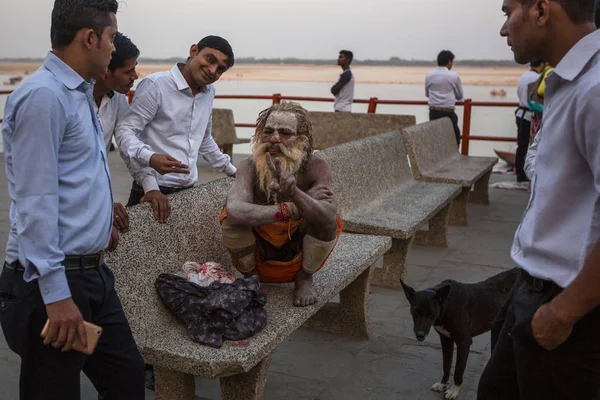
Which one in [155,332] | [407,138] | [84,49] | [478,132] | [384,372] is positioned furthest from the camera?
[478,132]

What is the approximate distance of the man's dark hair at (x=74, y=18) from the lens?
225 cm

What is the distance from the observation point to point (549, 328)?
1.90 metres

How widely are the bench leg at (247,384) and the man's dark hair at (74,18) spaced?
1.57 meters

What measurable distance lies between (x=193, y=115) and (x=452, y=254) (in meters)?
3.45

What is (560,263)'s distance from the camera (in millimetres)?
1950

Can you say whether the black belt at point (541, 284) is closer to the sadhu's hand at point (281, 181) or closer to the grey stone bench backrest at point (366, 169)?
the sadhu's hand at point (281, 181)

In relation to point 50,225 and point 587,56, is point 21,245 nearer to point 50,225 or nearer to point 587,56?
point 50,225

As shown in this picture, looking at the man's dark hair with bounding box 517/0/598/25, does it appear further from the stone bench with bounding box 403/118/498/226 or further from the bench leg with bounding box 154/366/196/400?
the stone bench with bounding box 403/118/498/226

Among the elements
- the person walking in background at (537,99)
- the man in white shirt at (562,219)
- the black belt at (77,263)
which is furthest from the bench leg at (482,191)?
the black belt at (77,263)

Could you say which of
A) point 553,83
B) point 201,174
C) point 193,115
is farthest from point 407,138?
point 553,83

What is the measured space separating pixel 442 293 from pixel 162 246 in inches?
57.3

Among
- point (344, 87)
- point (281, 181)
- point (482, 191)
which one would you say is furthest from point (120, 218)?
point (344, 87)

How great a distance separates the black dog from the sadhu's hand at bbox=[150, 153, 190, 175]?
1318 millimetres

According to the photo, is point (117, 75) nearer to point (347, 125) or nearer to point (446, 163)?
point (446, 163)
